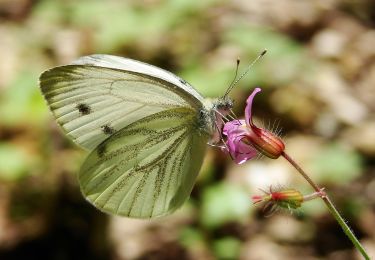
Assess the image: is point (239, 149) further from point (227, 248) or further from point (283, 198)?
point (227, 248)

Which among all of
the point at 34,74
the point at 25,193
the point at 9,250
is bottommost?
the point at 9,250

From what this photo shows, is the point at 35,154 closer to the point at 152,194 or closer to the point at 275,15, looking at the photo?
the point at 152,194

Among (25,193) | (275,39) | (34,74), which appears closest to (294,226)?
(275,39)

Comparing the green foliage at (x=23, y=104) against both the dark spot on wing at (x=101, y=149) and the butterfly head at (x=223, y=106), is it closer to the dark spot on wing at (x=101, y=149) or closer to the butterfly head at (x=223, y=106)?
the dark spot on wing at (x=101, y=149)

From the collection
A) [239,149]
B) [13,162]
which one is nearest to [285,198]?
[239,149]

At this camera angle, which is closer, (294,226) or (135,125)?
(135,125)

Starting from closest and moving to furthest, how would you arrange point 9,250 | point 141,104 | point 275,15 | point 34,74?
point 141,104 → point 9,250 → point 34,74 → point 275,15

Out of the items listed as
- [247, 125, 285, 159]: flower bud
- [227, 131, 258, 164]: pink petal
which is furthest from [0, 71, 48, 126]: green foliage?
[247, 125, 285, 159]: flower bud
